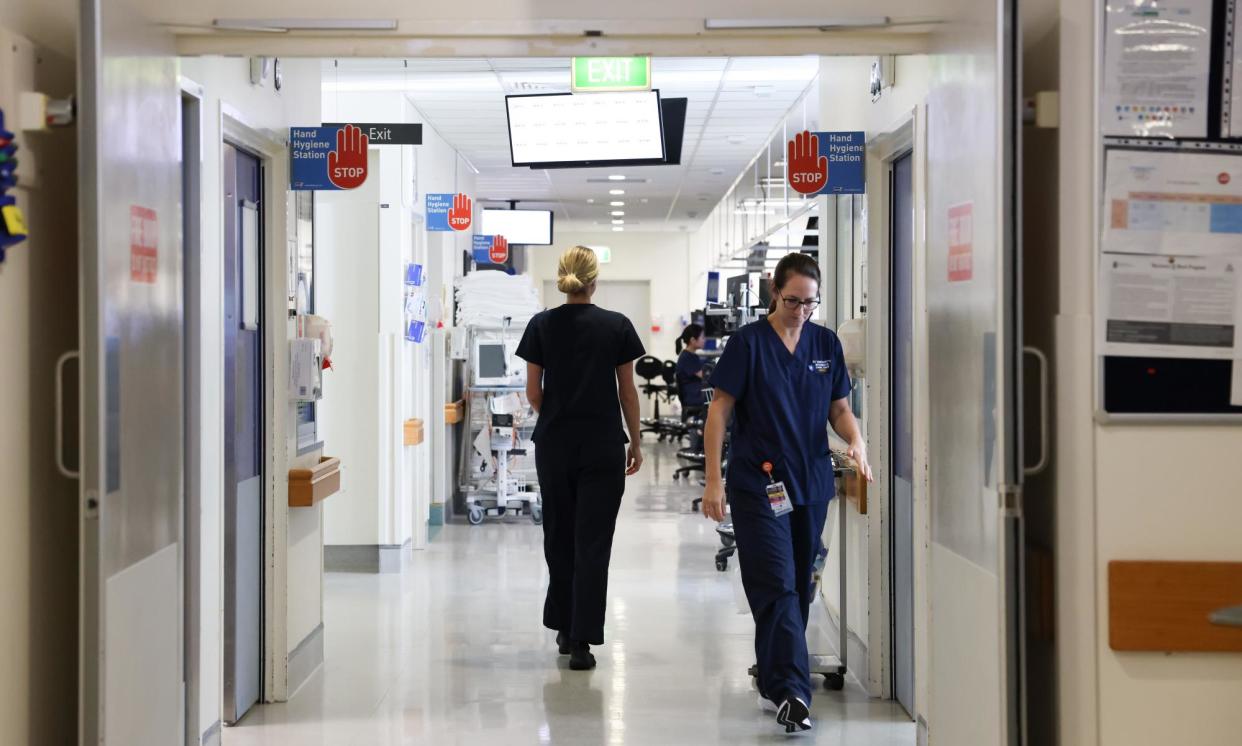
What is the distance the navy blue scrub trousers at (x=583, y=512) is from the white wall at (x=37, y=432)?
2.35m

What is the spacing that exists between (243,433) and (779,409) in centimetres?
183

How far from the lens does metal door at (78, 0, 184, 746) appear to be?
8.32ft

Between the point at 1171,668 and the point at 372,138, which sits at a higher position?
the point at 372,138

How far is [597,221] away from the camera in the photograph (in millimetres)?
20047

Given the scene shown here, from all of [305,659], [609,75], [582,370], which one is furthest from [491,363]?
[305,659]

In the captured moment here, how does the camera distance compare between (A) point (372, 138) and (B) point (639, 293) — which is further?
(B) point (639, 293)

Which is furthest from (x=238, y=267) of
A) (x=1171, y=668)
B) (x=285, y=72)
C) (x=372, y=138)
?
(x=1171, y=668)

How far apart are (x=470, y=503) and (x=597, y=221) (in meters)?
10.9

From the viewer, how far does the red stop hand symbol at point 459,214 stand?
863 centimetres

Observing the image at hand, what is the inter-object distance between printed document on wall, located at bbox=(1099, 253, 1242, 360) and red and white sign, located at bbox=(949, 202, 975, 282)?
35 cm

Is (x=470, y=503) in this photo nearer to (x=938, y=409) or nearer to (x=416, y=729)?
(x=416, y=729)

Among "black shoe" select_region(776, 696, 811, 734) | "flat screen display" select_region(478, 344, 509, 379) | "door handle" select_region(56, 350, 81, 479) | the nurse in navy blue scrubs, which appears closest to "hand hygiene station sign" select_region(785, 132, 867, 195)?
the nurse in navy blue scrubs

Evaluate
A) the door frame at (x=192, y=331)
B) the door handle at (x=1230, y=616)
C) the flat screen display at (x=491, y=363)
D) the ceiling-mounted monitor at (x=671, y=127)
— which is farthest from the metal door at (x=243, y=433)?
the flat screen display at (x=491, y=363)

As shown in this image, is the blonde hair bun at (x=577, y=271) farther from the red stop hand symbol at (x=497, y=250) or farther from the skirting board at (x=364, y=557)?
the red stop hand symbol at (x=497, y=250)
